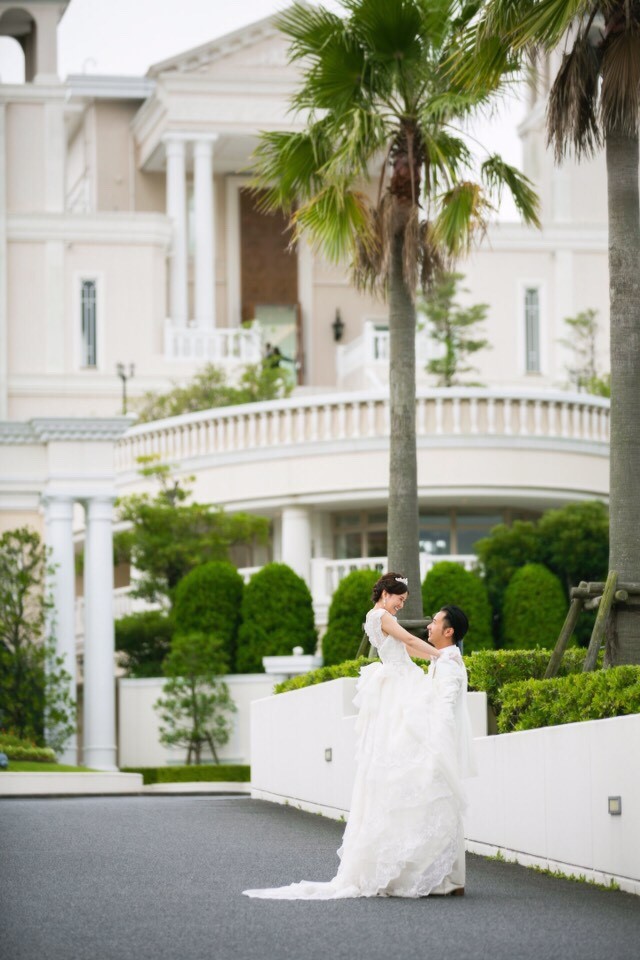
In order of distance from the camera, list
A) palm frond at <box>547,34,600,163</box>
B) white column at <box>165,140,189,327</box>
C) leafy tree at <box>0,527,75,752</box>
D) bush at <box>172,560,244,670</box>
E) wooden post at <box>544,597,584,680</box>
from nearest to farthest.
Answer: wooden post at <box>544,597,584,680</box> < palm frond at <box>547,34,600,163</box> < leafy tree at <box>0,527,75,752</box> < bush at <box>172,560,244,670</box> < white column at <box>165,140,189,327</box>

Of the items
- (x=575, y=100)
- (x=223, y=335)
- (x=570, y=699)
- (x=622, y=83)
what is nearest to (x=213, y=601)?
(x=575, y=100)

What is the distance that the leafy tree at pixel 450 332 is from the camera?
1762 inches

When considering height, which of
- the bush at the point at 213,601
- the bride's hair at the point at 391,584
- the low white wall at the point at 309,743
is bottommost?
the low white wall at the point at 309,743

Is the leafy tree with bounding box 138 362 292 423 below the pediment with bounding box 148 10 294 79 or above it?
below

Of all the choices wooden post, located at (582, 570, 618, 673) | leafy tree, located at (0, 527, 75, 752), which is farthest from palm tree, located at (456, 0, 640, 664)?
leafy tree, located at (0, 527, 75, 752)

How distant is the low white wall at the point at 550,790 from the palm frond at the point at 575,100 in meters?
4.04

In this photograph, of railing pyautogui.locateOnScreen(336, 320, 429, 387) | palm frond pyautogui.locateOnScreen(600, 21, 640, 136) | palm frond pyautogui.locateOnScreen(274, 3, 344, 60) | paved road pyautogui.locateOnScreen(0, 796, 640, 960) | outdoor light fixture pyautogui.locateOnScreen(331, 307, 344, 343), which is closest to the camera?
paved road pyautogui.locateOnScreen(0, 796, 640, 960)

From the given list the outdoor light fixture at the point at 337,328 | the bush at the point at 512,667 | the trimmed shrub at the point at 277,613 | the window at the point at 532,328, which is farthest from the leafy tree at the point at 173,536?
the outdoor light fixture at the point at 337,328

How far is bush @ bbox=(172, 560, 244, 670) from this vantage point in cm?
2906

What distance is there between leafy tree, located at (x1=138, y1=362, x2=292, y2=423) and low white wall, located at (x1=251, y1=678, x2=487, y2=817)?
67.8 ft

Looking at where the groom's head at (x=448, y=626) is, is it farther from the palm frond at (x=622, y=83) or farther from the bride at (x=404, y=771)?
the palm frond at (x=622, y=83)

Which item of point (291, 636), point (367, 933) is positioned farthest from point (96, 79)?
point (367, 933)

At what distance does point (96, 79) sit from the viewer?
56781mm

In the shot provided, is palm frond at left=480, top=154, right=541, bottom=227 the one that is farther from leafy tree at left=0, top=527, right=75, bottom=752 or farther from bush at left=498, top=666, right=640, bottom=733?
leafy tree at left=0, top=527, right=75, bottom=752
